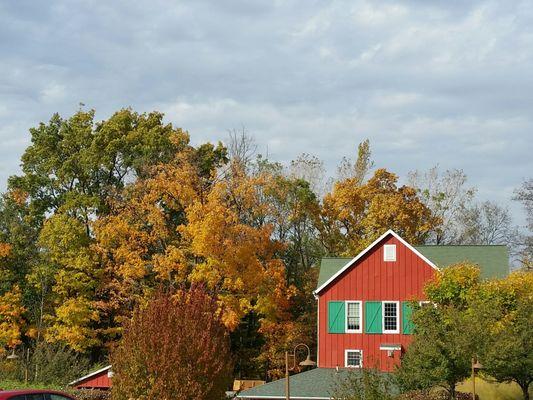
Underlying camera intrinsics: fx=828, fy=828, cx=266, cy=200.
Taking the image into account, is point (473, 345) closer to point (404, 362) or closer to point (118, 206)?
point (404, 362)

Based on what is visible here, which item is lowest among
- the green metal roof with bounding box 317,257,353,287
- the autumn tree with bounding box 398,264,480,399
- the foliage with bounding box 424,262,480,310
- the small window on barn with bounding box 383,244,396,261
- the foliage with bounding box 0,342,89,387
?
the foliage with bounding box 0,342,89,387

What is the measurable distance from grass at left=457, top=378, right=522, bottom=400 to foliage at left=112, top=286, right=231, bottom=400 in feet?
59.0

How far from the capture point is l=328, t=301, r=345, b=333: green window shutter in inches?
1762

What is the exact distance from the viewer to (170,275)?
48.6m

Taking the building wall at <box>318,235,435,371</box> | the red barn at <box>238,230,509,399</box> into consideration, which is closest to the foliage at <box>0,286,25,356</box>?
the red barn at <box>238,230,509,399</box>

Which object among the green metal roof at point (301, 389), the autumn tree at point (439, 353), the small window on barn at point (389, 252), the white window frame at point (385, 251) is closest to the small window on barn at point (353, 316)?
the white window frame at point (385, 251)

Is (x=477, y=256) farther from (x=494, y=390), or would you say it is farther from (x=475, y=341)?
(x=475, y=341)

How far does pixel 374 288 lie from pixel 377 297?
0.51m

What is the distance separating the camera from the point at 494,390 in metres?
37.9

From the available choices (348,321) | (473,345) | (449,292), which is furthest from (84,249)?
(473,345)

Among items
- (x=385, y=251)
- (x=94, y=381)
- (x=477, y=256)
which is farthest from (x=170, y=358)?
(x=477, y=256)

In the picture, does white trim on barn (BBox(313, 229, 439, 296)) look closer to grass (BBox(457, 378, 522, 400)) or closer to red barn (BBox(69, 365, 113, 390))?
grass (BBox(457, 378, 522, 400))

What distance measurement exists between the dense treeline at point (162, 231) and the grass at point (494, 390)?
1303 centimetres

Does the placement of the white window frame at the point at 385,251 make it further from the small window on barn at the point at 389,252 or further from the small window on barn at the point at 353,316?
the small window on barn at the point at 353,316
